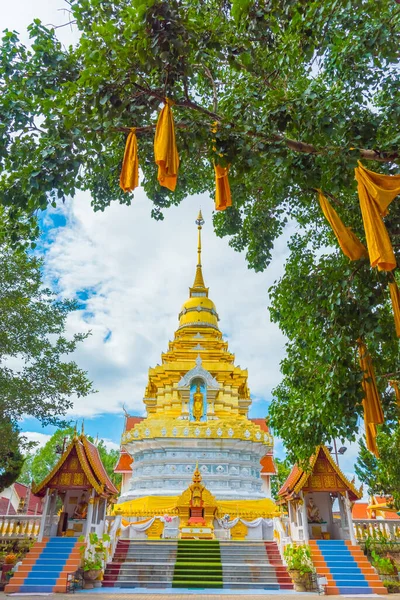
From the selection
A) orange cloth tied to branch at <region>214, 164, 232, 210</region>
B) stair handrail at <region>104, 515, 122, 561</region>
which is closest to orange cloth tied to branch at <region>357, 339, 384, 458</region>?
orange cloth tied to branch at <region>214, 164, 232, 210</region>

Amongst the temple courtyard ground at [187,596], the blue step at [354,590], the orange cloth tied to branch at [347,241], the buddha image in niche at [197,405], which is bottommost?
the temple courtyard ground at [187,596]

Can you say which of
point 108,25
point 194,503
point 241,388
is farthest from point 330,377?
point 241,388

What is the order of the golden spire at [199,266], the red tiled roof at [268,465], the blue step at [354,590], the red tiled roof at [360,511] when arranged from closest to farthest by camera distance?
1. the blue step at [354,590]
2. the red tiled roof at [268,465]
3. the red tiled roof at [360,511]
4. the golden spire at [199,266]

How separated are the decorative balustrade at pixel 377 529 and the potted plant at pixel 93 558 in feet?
21.8

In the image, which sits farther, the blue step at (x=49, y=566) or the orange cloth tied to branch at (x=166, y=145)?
the blue step at (x=49, y=566)

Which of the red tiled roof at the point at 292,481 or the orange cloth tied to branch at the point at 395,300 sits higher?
the orange cloth tied to branch at the point at 395,300

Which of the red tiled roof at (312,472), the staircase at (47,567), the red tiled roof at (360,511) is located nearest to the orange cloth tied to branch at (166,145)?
the red tiled roof at (312,472)

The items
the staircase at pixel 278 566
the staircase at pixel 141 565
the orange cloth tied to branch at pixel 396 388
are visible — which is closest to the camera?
the orange cloth tied to branch at pixel 396 388

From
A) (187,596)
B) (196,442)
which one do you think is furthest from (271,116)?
(196,442)

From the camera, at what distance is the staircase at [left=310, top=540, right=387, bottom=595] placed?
9961 millimetres

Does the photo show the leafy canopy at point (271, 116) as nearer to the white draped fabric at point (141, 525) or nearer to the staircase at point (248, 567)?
the staircase at point (248, 567)

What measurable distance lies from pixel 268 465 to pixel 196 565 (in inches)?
486

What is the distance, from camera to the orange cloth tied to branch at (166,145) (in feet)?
18.9

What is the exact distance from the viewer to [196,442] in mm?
19438
